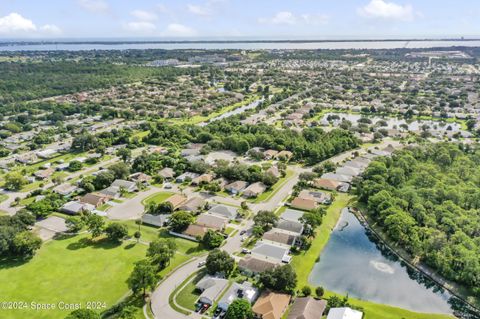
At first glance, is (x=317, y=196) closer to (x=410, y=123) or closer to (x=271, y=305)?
(x=271, y=305)

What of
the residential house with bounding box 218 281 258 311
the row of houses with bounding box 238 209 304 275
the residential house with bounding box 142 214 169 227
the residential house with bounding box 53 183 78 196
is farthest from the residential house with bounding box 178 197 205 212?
the residential house with bounding box 53 183 78 196

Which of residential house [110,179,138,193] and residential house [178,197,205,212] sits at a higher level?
residential house [110,179,138,193]

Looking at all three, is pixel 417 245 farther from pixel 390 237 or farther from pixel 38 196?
pixel 38 196

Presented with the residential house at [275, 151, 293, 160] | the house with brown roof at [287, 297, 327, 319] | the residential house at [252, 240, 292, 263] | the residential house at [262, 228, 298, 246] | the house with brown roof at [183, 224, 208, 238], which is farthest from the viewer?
the residential house at [275, 151, 293, 160]

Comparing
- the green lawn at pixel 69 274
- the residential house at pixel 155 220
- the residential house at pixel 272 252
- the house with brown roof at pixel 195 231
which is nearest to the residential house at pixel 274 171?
the house with brown roof at pixel 195 231

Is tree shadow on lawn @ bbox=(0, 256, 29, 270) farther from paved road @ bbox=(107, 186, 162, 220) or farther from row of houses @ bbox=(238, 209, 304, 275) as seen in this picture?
row of houses @ bbox=(238, 209, 304, 275)
